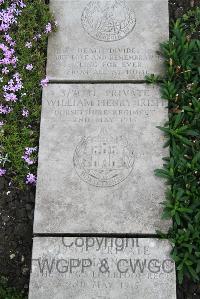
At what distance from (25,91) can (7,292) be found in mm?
1689

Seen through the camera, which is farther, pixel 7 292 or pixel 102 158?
pixel 102 158

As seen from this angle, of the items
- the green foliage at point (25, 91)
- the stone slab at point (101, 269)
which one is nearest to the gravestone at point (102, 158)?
the stone slab at point (101, 269)

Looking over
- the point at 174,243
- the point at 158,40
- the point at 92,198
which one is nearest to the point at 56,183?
the point at 92,198

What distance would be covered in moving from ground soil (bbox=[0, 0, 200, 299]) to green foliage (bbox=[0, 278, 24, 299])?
44 mm

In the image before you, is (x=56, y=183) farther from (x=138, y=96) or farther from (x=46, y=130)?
(x=138, y=96)

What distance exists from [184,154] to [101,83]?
95 centimetres

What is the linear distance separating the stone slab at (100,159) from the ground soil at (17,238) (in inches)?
8.7

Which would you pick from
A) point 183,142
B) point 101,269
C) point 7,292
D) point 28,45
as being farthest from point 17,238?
point 28,45

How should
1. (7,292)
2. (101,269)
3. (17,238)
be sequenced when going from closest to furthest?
1. (101,269)
2. (7,292)
3. (17,238)

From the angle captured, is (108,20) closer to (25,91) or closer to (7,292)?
(25,91)

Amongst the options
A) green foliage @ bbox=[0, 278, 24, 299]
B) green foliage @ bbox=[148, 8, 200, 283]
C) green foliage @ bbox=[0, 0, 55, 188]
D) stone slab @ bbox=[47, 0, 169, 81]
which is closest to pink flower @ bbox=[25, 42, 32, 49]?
green foliage @ bbox=[0, 0, 55, 188]

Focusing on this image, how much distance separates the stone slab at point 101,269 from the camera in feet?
11.8

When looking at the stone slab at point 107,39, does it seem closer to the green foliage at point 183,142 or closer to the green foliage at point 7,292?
the green foliage at point 183,142

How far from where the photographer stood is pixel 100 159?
13.1ft
